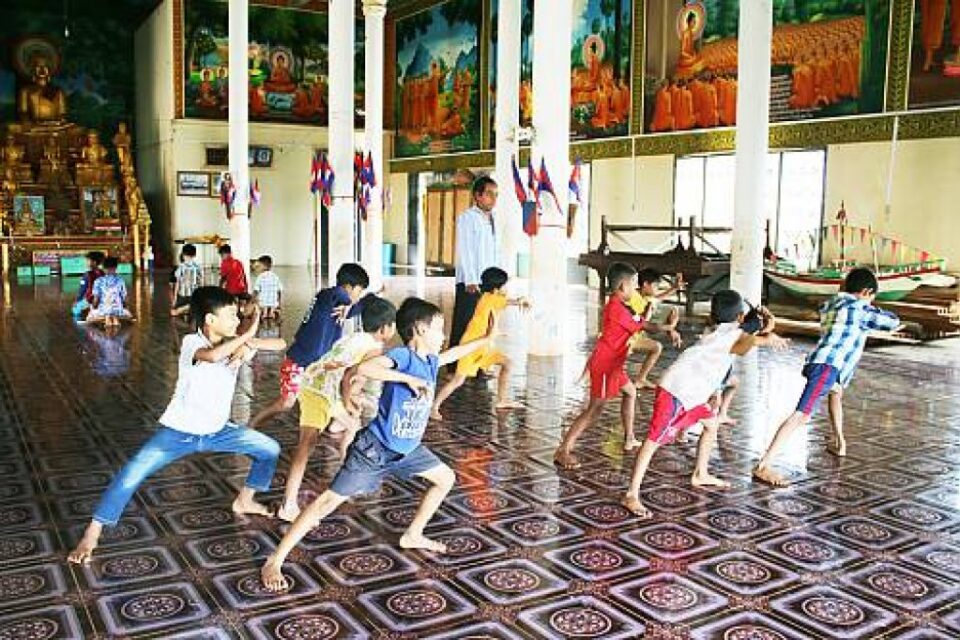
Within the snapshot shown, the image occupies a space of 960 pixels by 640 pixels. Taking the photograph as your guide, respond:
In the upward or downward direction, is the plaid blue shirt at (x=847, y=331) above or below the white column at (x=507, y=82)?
below

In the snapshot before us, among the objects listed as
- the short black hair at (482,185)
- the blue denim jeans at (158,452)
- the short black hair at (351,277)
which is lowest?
the blue denim jeans at (158,452)

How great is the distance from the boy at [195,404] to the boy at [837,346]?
9.30 ft

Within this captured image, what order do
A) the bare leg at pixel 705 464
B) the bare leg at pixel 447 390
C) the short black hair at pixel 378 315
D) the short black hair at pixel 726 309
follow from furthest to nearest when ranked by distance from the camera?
A: the bare leg at pixel 447 390 < the bare leg at pixel 705 464 < the short black hair at pixel 726 309 < the short black hair at pixel 378 315

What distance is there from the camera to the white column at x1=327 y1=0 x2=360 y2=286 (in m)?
12.3

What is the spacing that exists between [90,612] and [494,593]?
1466mm

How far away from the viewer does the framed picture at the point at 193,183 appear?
905 inches

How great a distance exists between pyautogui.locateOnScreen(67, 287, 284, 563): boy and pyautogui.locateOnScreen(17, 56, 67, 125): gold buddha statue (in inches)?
875

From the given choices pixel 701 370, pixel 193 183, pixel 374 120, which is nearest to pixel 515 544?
pixel 701 370

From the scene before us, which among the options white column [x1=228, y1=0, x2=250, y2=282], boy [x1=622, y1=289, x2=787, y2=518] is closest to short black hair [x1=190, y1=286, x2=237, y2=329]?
boy [x1=622, y1=289, x2=787, y2=518]

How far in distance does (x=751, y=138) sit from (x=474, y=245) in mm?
4742

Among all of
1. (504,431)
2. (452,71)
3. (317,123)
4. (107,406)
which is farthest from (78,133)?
(504,431)

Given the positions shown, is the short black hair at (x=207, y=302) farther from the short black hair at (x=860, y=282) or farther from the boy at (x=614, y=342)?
the short black hair at (x=860, y=282)

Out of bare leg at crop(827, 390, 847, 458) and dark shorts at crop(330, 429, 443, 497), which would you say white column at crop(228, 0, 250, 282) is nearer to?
bare leg at crop(827, 390, 847, 458)

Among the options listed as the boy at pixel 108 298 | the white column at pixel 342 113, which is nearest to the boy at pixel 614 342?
the white column at pixel 342 113
